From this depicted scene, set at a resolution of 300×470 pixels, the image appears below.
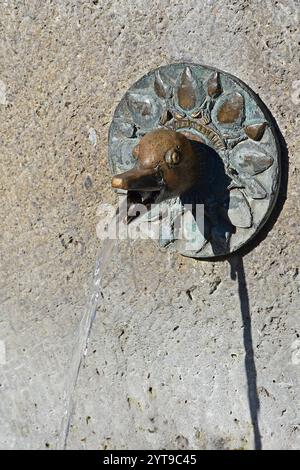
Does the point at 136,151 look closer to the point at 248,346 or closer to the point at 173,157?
the point at 173,157

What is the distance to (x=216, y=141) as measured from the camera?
1.06 meters

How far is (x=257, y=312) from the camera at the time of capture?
112 centimetres

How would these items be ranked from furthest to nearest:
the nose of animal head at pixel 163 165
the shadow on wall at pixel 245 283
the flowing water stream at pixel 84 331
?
the flowing water stream at pixel 84 331 → the shadow on wall at pixel 245 283 → the nose of animal head at pixel 163 165

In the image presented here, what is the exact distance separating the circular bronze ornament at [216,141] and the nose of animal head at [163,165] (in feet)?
0.07

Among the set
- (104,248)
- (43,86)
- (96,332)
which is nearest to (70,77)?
(43,86)

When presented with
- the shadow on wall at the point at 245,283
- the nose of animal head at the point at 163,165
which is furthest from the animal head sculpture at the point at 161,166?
the shadow on wall at the point at 245,283

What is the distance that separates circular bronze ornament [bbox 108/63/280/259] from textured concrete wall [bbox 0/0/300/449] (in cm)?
2

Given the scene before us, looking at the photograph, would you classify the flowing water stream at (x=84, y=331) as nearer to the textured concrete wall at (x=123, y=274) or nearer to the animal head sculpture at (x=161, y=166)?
the textured concrete wall at (x=123, y=274)

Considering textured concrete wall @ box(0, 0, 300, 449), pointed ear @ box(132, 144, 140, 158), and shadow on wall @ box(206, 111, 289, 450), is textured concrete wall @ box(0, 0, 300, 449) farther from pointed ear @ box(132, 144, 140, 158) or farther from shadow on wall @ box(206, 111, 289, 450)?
pointed ear @ box(132, 144, 140, 158)

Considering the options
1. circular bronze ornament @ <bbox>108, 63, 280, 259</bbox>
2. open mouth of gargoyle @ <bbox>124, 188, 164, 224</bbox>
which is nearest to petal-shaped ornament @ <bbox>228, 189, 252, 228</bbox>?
circular bronze ornament @ <bbox>108, 63, 280, 259</bbox>

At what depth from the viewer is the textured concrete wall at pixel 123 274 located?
1062 millimetres

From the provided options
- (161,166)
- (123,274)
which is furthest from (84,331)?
(161,166)

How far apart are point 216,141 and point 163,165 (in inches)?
4.9
